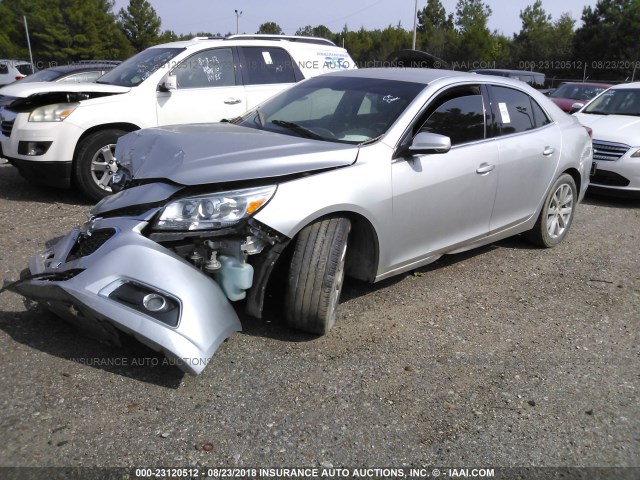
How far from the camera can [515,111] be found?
4.87 m

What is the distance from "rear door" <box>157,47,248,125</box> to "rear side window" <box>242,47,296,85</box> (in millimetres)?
164

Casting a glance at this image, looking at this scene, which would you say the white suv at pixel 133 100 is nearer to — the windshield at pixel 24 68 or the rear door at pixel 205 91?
the rear door at pixel 205 91

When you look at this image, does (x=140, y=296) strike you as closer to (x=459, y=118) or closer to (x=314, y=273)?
(x=314, y=273)

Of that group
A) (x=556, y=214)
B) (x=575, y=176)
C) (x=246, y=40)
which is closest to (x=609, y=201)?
(x=575, y=176)

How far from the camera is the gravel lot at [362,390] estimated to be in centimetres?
259

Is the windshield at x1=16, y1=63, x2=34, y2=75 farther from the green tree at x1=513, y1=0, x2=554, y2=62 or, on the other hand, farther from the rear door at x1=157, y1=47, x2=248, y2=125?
the green tree at x1=513, y1=0, x2=554, y2=62

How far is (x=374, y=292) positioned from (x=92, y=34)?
51161 millimetres

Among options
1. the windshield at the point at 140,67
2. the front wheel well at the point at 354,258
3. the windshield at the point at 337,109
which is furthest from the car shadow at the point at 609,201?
the windshield at the point at 140,67

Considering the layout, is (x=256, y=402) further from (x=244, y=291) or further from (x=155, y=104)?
(x=155, y=104)

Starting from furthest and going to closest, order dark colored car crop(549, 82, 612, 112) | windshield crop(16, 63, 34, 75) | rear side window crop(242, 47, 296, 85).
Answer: windshield crop(16, 63, 34, 75), dark colored car crop(549, 82, 612, 112), rear side window crop(242, 47, 296, 85)

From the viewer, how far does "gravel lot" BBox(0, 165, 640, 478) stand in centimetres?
259

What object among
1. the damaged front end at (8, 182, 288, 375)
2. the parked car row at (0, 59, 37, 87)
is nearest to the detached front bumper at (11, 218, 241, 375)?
the damaged front end at (8, 182, 288, 375)

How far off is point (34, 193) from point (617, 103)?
834 centimetres

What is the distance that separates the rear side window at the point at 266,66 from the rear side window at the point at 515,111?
345 cm
